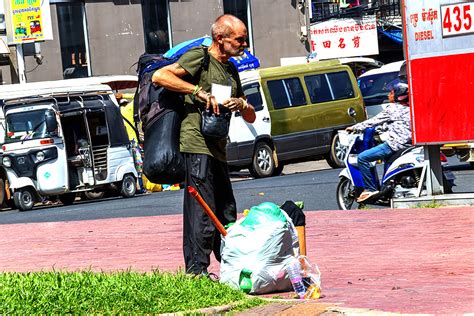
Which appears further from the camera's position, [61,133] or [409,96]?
[61,133]

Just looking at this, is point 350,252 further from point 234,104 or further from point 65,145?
point 65,145

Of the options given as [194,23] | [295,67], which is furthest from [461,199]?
[194,23]

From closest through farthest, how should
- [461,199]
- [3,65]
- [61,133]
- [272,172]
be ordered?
[461,199] < [61,133] < [272,172] < [3,65]

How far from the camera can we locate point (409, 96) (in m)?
14.0

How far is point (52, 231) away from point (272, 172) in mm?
12195

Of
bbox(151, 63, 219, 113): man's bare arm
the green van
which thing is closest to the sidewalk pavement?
bbox(151, 63, 219, 113): man's bare arm

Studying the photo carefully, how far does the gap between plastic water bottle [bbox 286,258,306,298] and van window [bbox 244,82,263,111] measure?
18118 mm

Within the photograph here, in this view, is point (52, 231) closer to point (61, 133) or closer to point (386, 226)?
point (386, 226)

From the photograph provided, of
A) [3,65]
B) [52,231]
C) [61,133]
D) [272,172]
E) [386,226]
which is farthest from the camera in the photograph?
[3,65]

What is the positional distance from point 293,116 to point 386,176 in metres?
12.1

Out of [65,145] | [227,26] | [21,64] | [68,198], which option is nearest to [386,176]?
[227,26]

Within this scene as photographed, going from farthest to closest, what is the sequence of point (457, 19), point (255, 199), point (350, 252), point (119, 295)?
point (255, 199), point (457, 19), point (350, 252), point (119, 295)

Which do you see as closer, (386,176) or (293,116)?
(386,176)

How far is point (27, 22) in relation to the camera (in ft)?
105
